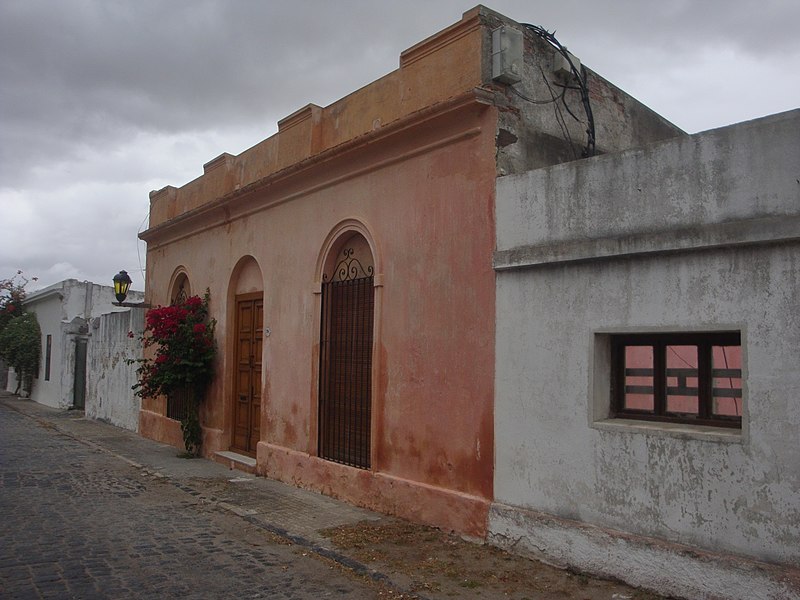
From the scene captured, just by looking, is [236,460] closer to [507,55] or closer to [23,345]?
[507,55]

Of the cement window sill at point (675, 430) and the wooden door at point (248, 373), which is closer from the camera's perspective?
the cement window sill at point (675, 430)

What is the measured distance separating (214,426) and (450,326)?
243 inches

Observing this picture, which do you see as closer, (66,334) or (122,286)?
(122,286)

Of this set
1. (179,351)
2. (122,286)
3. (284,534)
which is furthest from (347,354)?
(122,286)

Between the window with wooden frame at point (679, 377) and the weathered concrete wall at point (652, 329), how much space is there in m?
0.14

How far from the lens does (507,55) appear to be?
6539 millimetres

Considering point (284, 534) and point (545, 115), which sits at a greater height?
point (545, 115)

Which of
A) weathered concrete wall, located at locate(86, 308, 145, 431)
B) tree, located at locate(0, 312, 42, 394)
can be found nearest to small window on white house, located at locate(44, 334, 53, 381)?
tree, located at locate(0, 312, 42, 394)

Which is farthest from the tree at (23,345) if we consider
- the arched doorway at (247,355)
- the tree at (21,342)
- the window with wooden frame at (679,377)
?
the window with wooden frame at (679,377)

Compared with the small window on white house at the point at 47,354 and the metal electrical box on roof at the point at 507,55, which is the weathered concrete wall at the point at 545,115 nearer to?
the metal electrical box on roof at the point at 507,55

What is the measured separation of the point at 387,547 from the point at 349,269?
354cm

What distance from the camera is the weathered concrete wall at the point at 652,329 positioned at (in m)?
4.44

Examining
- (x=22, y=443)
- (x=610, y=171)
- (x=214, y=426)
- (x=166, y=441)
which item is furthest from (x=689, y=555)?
(x=22, y=443)

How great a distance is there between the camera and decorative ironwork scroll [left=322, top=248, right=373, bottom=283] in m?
8.37
